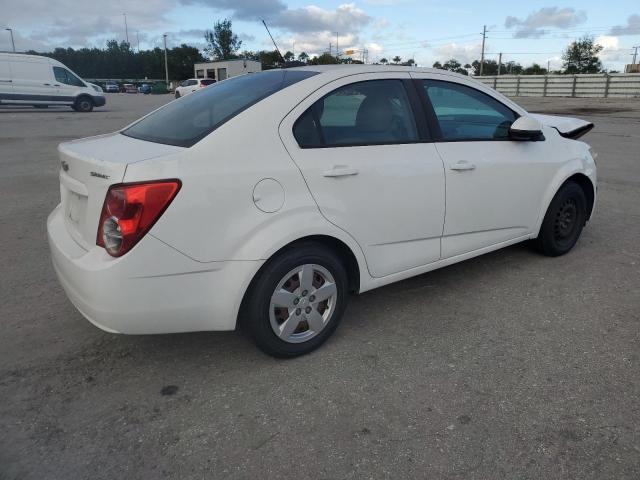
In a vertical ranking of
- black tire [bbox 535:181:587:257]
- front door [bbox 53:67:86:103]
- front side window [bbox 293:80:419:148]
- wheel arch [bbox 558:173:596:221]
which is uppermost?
front door [bbox 53:67:86:103]

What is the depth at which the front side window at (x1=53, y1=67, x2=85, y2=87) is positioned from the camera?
77.7ft

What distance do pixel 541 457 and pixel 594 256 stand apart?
9.91 ft

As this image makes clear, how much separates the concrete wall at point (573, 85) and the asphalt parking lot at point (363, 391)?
3760cm

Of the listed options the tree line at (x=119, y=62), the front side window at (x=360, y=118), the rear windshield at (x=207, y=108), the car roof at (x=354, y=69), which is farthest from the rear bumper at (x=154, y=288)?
the tree line at (x=119, y=62)

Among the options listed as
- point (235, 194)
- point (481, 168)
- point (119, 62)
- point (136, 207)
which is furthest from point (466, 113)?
point (119, 62)

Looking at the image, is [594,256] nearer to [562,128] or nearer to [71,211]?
[562,128]

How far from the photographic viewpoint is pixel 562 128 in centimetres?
476

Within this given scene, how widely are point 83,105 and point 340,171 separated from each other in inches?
988

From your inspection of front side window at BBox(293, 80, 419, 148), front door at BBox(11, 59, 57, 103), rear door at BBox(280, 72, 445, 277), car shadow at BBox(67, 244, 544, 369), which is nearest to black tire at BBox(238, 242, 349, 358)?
car shadow at BBox(67, 244, 544, 369)

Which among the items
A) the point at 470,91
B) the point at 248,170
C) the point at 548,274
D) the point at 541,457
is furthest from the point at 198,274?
the point at 548,274

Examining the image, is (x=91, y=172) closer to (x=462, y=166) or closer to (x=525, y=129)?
(x=462, y=166)

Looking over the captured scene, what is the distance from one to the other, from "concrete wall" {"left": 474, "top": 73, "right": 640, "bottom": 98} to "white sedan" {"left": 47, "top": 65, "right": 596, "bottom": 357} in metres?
37.2

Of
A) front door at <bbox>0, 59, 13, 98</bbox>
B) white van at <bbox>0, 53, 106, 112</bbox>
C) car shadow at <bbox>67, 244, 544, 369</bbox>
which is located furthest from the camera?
white van at <bbox>0, 53, 106, 112</bbox>

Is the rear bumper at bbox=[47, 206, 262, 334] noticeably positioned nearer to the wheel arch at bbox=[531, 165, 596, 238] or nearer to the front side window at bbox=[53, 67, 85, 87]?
the wheel arch at bbox=[531, 165, 596, 238]
